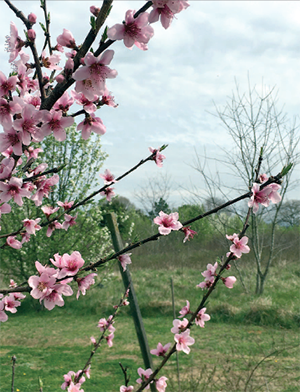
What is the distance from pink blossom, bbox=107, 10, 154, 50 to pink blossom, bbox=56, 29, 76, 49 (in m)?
0.28

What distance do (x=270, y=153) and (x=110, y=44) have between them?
9448 mm

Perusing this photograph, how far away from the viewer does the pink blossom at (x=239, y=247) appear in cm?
177

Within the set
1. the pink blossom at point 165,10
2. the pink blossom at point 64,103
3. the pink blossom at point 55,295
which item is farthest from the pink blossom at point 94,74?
the pink blossom at point 55,295

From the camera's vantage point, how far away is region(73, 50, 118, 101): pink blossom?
3.32ft

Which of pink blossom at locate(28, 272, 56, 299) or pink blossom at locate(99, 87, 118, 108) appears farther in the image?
pink blossom at locate(99, 87, 118, 108)

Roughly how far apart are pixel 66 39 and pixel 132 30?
31 centimetres

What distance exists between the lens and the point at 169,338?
7.10 meters

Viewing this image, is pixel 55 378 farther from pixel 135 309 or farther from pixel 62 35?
pixel 62 35

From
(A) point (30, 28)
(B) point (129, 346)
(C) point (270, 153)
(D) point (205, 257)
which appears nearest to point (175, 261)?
(D) point (205, 257)

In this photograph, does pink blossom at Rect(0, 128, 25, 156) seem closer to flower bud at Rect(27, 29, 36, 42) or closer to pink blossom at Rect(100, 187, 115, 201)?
flower bud at Rect(27, 29, 36, 42)

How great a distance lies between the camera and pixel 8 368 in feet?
20.0

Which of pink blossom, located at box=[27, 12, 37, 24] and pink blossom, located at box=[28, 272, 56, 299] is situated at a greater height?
pink blossom, located at box=[27, 12, 37, 24]

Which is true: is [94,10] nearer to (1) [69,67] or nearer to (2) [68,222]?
(1) [69,67]

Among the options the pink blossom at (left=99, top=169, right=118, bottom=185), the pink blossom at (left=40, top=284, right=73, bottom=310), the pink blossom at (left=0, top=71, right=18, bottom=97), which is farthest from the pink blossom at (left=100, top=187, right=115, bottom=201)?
the pink blossom at (left=0, top=71, right=18, bottom=97)
